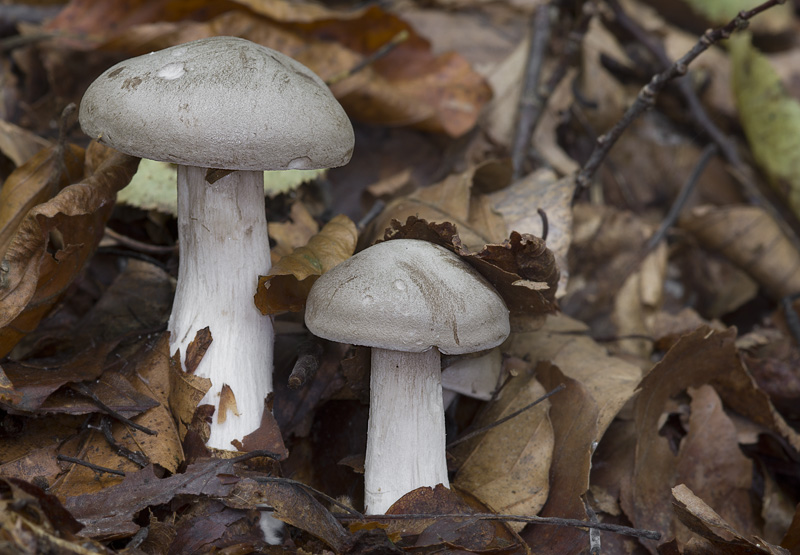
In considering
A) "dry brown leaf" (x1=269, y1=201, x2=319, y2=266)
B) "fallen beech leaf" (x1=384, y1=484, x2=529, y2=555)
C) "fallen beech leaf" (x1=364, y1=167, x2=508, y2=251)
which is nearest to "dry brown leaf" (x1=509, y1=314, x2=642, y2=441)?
"fallen beech leaf" (x1=364, y1=167, x2=508, y2=251)

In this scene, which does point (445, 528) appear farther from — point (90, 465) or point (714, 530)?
point (90, 465)

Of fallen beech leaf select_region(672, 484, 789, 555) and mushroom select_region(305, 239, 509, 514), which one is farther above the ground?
mushroom select_region(305, 239, 509, 514)

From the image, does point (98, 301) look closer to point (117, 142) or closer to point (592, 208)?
point (117, 142)

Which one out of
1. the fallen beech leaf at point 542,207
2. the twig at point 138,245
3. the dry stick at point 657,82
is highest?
the dry stick at point 657,82

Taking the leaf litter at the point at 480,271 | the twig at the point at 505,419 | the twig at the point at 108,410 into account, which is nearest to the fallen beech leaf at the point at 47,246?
the leaf litter at the point at 480,271

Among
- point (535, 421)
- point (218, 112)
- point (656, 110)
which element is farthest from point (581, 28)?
point (218, 112)

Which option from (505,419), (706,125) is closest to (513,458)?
(505,419)

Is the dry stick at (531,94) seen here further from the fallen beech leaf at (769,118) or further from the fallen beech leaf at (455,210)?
the fallen beech leaf at (769,118)

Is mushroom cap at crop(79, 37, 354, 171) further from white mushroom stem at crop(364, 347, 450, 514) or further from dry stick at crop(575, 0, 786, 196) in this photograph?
dry stick at crop(575, 0, 786, 196)
